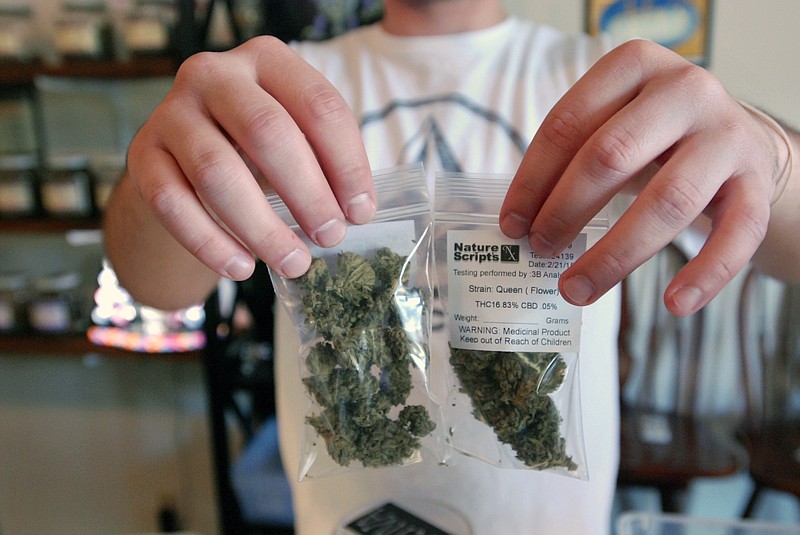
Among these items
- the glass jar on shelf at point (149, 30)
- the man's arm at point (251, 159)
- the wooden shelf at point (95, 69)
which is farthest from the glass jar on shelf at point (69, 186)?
the man's arm at point (251, 159)

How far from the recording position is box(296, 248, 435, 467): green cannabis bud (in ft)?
1.45

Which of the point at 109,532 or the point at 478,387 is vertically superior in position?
the point at 478,387

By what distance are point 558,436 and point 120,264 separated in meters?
0.55

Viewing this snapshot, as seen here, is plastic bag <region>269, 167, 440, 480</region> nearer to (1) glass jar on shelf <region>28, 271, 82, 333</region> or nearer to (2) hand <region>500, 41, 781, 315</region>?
(2) hand <region>500, 41, 781, 315</region>

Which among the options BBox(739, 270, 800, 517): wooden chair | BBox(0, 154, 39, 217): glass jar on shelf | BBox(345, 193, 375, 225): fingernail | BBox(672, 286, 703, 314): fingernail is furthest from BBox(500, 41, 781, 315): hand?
BBox(0, 154, 39, 217): glass jar on shelf

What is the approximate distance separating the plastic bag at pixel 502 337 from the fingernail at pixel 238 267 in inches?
5.9

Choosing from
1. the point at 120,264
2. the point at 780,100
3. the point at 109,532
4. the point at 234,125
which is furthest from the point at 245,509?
the point at 780,100

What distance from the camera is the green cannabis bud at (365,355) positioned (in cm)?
44

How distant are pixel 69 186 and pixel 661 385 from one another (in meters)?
1.67

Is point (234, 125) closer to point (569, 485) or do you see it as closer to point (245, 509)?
point (569, 485)

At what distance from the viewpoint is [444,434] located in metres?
0.48

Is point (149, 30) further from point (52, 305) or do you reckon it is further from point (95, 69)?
point (52, 305)

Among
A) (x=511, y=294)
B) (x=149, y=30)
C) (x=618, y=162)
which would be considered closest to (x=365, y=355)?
(x=511, y=294)

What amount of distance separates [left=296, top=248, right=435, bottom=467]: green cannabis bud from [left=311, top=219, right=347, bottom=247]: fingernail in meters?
0.03
